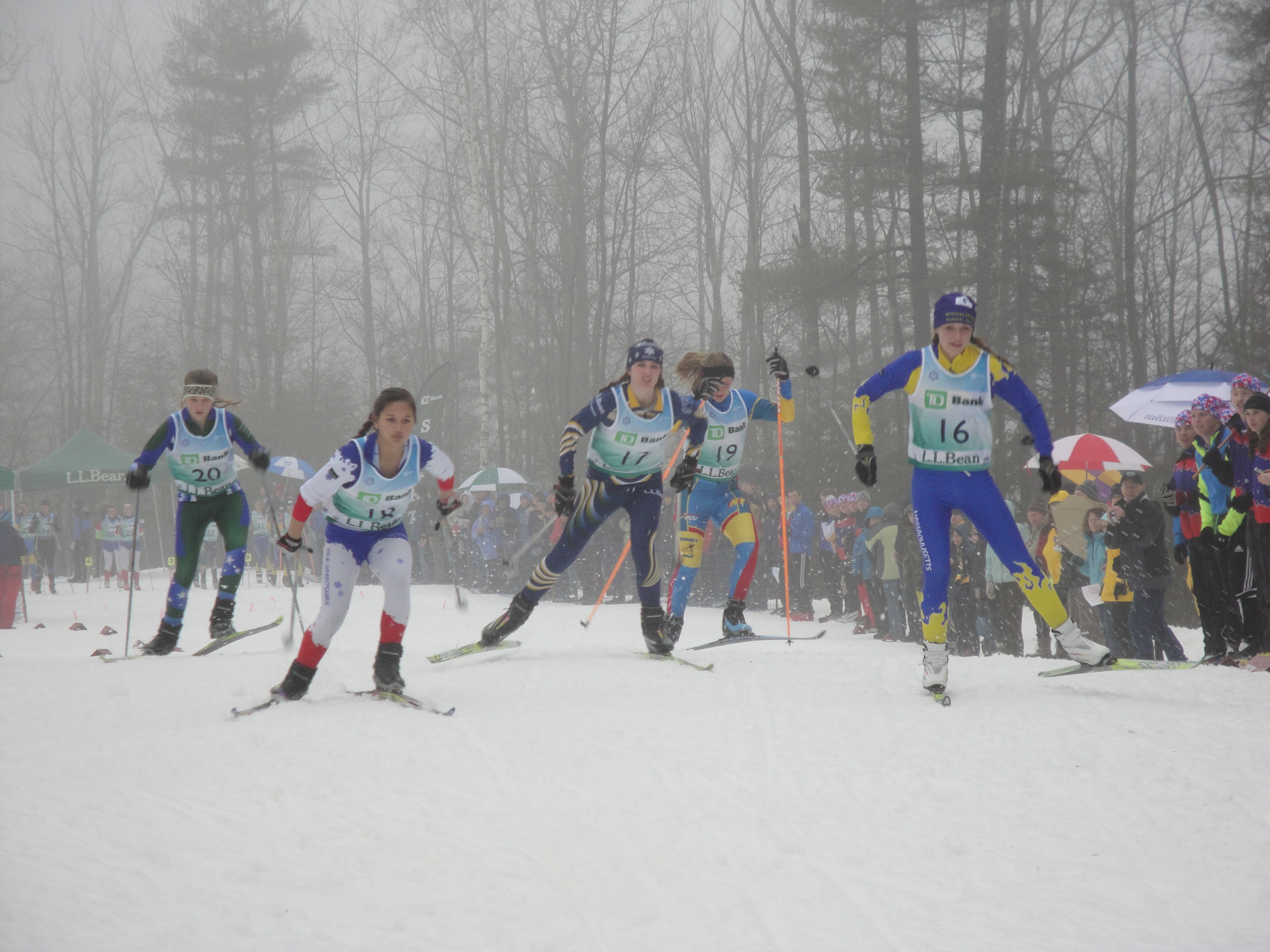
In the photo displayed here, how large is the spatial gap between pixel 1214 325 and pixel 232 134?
28.7m

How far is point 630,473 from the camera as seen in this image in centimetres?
666

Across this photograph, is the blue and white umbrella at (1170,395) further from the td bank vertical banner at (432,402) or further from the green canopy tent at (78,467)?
the green canopy tent at (78,467)

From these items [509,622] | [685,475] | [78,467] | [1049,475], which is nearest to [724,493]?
[685,475]

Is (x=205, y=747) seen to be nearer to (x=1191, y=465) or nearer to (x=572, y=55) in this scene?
A: (x=1191, y=465)

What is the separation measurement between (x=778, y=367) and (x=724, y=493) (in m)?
1.14

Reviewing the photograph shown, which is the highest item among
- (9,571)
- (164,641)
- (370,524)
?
(370,524)

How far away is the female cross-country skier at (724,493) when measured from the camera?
7344mm

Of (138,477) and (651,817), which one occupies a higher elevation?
(138,477)

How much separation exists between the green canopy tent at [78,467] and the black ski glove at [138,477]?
54.8ft

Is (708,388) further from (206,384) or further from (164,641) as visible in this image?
(164,641)

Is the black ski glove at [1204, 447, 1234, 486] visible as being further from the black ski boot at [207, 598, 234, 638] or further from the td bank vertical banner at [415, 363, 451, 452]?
the td bank vertical banner at [415, 363, 451, 452]

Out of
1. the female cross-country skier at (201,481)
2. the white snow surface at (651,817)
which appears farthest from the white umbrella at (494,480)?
the white snow surface at (651,817)

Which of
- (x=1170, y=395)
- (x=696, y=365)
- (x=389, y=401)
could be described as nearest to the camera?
(x=389, y=401)

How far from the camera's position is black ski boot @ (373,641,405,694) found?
546 cm
